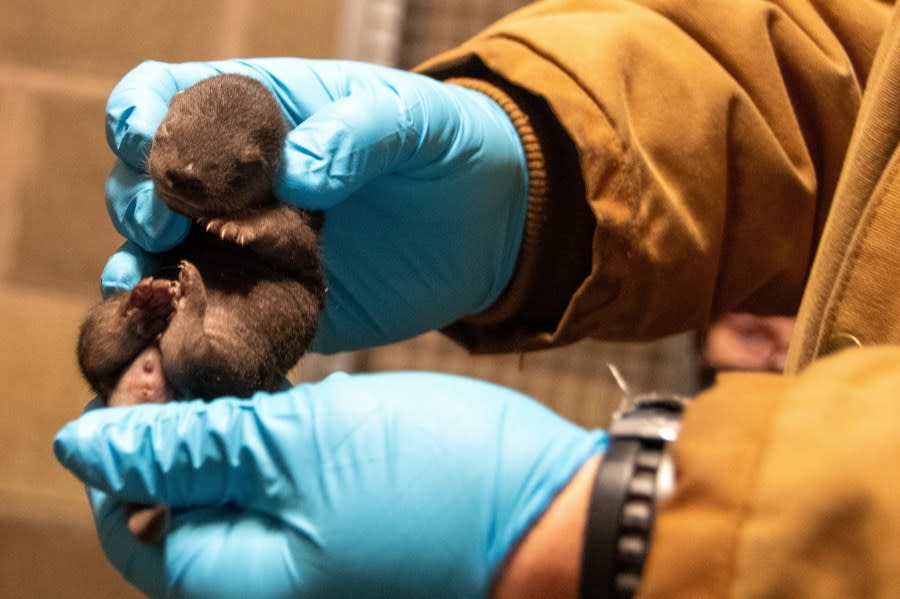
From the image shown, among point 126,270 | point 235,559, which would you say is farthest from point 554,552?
point 126,270

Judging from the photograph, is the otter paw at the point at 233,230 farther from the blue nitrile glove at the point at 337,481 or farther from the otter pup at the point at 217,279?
the blue nitrile glove at the point at 337,481

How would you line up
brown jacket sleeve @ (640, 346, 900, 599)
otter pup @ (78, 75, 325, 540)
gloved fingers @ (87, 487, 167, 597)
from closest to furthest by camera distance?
brown jacket sleeve @ (640, 346, 900, 599) → gloved fingers @ (87, 487, 167, 597) → otter pup @ (78, 75, 325, 540)

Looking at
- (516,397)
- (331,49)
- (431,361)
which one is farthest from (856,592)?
(331,49)

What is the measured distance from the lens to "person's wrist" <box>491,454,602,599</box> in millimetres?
1049

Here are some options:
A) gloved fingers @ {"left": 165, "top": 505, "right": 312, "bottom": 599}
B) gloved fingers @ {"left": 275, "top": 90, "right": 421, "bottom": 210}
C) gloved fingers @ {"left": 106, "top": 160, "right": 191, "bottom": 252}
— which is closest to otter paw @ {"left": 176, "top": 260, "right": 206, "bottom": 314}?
gloved fingers @ {"left": 106, "top": 160, "right": 191, "bottom": 252}

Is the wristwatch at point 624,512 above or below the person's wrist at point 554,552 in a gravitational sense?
above

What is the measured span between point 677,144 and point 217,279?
0.99 metres

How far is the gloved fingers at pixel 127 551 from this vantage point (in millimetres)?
1236

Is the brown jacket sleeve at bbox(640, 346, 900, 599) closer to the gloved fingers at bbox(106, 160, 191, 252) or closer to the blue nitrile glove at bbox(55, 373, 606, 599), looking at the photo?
the blue nitrile glove at bbox(55, 373, 606, 599)

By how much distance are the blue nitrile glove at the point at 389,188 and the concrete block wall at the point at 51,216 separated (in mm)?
1652

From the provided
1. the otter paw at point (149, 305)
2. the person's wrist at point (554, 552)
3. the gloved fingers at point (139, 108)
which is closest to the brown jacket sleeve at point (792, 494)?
the person's wrist at point (554, 552)

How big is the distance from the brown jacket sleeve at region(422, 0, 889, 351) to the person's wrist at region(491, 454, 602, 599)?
2.71 feet

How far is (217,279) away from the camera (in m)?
1.62

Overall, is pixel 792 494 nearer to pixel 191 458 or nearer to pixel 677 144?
pixel 191 458
